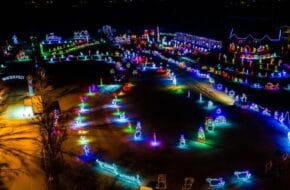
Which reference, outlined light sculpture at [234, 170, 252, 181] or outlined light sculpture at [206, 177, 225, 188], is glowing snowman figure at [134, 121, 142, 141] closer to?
outlined light sculpture at [206, 177, 225, 188]

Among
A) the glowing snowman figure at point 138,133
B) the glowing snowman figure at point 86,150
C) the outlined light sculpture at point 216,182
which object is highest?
the glowing snowman figure at point 138,133

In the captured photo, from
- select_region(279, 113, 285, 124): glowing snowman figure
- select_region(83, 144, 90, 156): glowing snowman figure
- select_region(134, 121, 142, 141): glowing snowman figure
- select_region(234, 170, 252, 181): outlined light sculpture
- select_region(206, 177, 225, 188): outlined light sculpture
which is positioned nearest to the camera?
select_region(206, 177, 225, 188): outlined light sculpture

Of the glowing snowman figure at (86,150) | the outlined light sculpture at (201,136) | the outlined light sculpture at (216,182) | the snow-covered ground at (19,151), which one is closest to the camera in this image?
the outlined light sculpture at (216,182)

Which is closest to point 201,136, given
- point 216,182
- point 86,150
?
point 216,182

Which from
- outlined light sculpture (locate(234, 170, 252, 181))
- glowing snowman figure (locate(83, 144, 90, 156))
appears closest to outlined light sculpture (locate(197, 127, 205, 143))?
outlined light sculpture (locate(234, 170, 252, 181))

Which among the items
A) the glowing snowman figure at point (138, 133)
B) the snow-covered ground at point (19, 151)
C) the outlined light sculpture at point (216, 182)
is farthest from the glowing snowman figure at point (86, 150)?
the outlined light sculpture at point (216, 182)

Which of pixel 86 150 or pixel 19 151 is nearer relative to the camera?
pixel 86 150

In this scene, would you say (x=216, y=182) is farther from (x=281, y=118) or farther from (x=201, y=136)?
(x=281, y=118)

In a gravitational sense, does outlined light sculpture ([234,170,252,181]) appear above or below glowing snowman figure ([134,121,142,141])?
below

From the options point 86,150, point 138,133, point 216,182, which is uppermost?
point 138,133

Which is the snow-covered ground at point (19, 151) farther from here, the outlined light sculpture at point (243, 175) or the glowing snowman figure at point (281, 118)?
the glowing snowman figure at point (281, 118)

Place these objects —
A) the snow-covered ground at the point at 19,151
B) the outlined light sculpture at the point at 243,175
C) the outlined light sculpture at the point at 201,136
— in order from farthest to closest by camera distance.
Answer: the outlined light sculpture at the point at 201,136
the snow-covered ground at the point at 19,151
the outlined light sculpture at the point at 243,175

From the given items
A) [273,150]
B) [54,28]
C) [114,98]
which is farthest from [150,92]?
[54,28]

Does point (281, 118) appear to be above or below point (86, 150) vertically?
above
